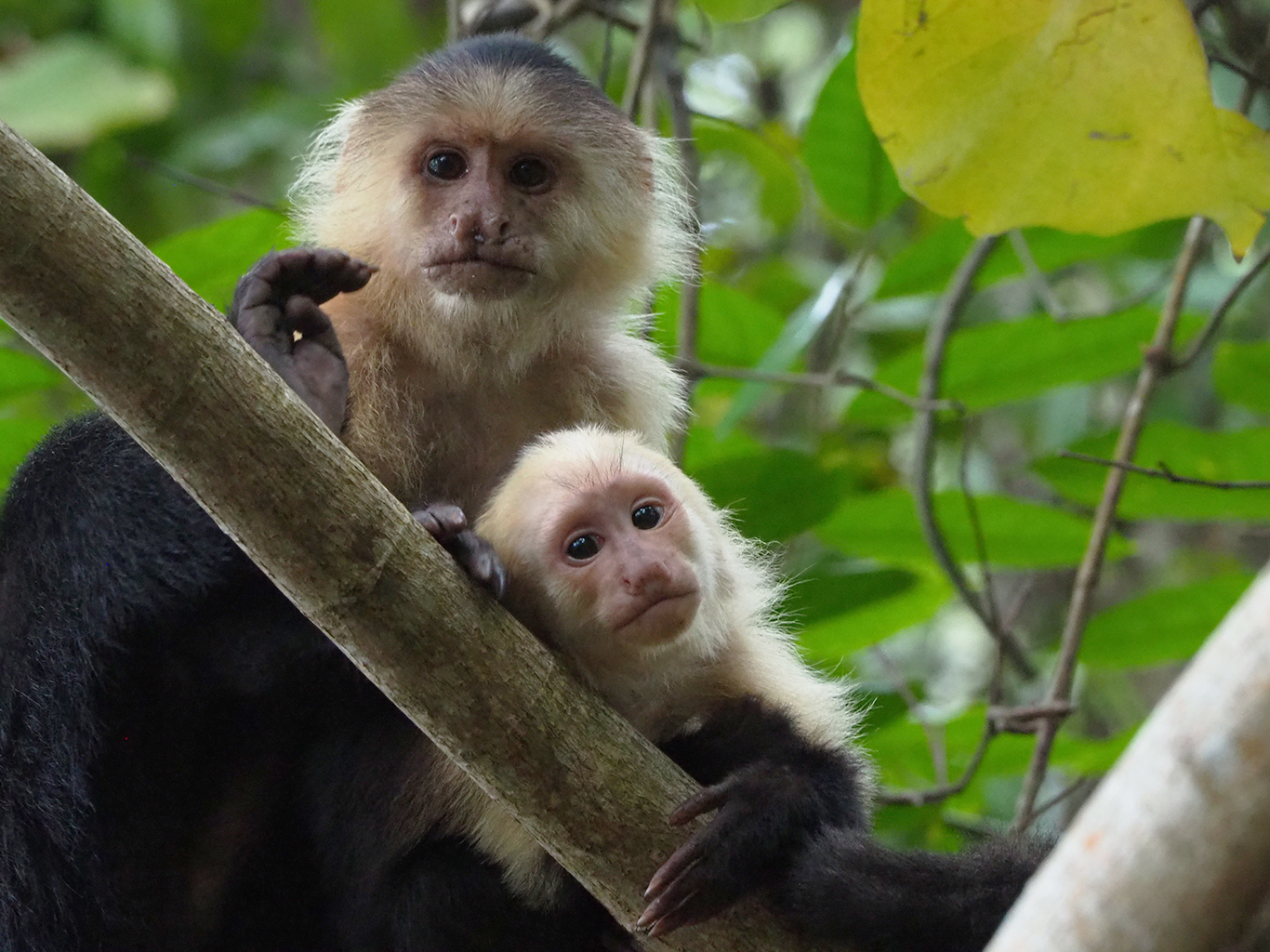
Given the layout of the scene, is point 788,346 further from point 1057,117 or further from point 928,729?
point 1057,117

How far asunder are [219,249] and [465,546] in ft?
5.70

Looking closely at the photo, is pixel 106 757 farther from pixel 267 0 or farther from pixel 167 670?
pixel 267 0

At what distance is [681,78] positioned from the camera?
14.2ft

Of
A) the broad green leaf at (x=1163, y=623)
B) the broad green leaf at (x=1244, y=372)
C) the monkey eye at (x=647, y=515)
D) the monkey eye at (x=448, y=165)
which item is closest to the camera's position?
the monkey eye at (x=647, y=515)

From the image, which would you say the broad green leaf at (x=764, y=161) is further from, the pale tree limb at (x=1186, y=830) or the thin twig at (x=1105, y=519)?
the pale tree limb at (x=1186, y=830)

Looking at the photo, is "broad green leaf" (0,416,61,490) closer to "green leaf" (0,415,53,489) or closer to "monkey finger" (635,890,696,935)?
"green leaf" (0,415,53,489)

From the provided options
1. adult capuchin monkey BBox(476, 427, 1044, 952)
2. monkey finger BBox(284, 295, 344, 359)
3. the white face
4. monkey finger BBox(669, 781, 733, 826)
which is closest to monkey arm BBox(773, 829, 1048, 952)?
adult capuchin monkey BBox(476, 427, 1044, 952)

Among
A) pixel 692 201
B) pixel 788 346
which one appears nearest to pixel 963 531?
pixel 788 346

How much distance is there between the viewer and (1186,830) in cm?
128

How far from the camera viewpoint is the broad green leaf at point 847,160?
3.99 metres

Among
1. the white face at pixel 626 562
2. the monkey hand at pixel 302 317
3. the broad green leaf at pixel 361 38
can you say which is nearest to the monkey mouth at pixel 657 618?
the white face at pixel 626 562

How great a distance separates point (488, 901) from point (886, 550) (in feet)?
6.21

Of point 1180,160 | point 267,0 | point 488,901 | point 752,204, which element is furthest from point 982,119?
point 267,0

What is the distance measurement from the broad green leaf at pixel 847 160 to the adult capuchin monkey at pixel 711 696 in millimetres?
1197
